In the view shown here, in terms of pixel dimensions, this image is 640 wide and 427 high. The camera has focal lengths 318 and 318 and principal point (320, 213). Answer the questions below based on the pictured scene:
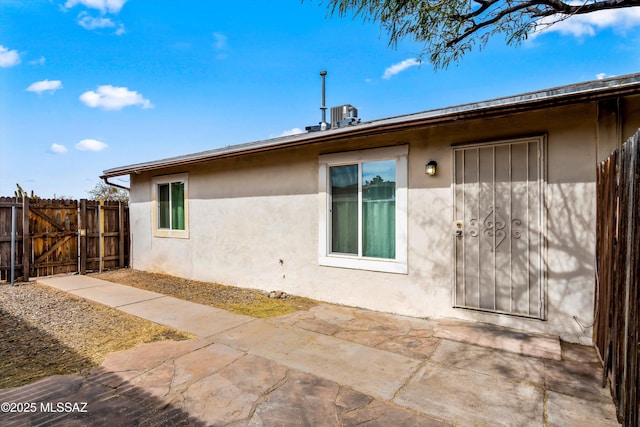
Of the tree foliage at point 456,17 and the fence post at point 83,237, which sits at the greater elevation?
the tree foliage at point 456,17

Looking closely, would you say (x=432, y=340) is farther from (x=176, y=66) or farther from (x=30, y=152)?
(x=30, y=152)

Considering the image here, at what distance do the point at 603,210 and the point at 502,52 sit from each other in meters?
3.25

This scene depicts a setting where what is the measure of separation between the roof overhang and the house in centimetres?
1

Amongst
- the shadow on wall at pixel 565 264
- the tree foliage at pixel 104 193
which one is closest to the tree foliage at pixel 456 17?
the shadow on wall at pixel 565 264

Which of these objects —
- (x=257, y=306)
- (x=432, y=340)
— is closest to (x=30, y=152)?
(x=257, y=306)

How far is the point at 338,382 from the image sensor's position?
112 inches

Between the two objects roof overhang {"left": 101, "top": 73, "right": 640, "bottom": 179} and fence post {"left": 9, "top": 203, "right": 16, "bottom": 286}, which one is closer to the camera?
roof overhang {"left": 101, "top": 73, "right": 640, "bottom": 179}

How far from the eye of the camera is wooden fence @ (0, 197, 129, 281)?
7.50m

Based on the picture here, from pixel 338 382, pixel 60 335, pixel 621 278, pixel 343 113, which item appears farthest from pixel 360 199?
pixel 60 335

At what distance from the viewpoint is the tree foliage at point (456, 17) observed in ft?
13.6

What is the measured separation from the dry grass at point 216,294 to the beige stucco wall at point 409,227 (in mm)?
268

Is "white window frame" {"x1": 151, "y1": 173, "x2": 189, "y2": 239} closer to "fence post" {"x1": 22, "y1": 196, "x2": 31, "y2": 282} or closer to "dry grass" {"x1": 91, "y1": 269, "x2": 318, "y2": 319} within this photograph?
"dry grass" {"x1": 91, "y1": 269, "x2": 318, "y2": 319}

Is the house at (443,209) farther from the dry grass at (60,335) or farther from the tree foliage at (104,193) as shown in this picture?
the tree foliage at (104,193)

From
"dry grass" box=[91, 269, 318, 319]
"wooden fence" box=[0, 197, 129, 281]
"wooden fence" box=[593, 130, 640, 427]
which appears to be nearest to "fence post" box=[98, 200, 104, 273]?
"wooden fence" box=[0, 197, 129, 281]
